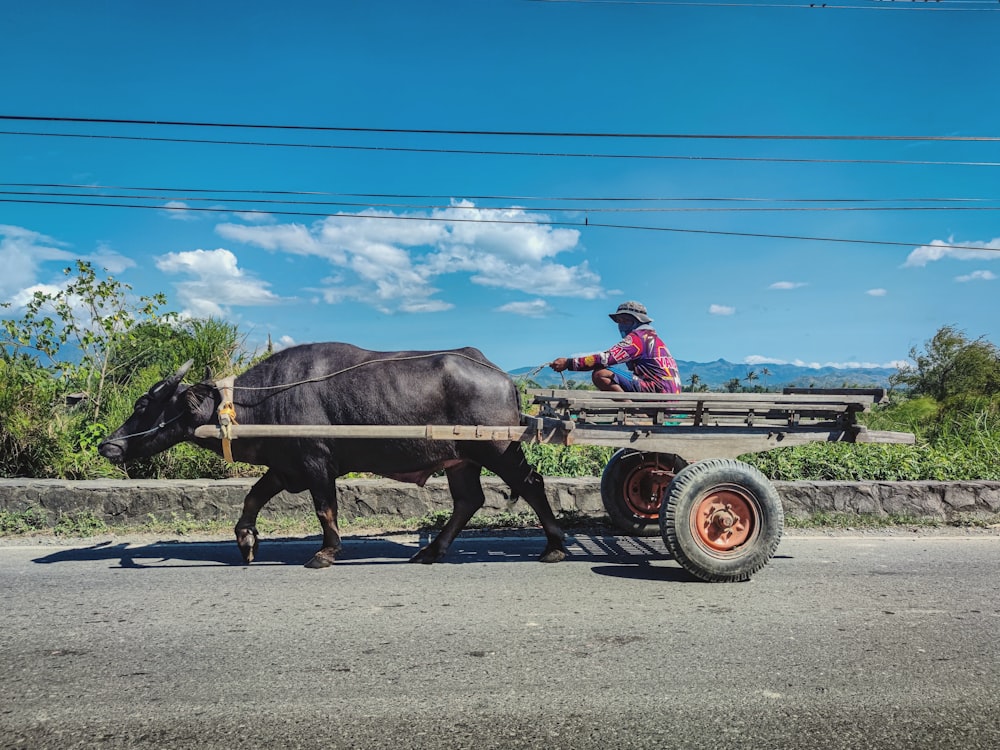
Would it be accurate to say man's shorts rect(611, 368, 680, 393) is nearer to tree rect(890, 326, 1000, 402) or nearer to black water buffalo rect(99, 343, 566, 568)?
black water buffalo rect(99, 343, 566, 568)

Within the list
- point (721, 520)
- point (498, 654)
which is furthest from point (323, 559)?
point (721, 520)

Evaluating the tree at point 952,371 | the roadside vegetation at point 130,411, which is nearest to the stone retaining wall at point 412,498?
the roadside vegetation at point 130,411

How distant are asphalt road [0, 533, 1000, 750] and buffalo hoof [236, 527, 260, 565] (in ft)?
0.37

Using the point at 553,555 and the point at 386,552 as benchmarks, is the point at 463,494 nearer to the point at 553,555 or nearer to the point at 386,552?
the point at 386,552

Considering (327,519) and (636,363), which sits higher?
(636,363)

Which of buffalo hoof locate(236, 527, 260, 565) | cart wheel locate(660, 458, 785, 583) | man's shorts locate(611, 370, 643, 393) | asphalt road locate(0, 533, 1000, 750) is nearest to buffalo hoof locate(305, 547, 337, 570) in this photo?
asphalt road locate(0, 533, 1000, 750)

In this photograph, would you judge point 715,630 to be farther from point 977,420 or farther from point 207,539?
point 977,420

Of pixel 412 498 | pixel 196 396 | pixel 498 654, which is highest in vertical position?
pixel 196 396

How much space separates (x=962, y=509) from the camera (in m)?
7.88

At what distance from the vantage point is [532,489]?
622 centimetres

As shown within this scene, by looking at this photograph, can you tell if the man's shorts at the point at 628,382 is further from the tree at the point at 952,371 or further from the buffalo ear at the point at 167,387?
the tree at the point at 952,371

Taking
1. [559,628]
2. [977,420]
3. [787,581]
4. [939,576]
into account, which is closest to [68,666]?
[559,628]

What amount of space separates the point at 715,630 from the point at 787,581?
53.7 inches

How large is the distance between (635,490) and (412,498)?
91.7 inches
